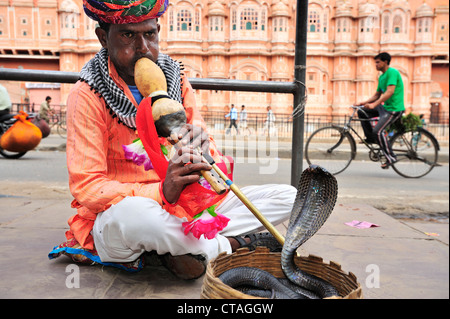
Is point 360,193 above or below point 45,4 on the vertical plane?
below

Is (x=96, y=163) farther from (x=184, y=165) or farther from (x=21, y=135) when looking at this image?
(x=21, y=135)

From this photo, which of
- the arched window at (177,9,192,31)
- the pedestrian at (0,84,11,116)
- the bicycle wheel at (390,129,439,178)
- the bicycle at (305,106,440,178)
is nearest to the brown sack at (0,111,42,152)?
the pedestrian at (0,84,11,116)

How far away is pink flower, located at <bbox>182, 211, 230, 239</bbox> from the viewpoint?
1241 millimetres

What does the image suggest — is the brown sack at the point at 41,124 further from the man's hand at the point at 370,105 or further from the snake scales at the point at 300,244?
the snake scales at the point at 300,244

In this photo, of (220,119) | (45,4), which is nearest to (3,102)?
(220,119)

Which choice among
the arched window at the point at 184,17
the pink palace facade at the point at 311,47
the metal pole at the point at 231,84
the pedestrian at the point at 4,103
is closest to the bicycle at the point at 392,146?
the arched window at the point at 184,17

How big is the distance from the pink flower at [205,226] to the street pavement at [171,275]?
0.22 metres

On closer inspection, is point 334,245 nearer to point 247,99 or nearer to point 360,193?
point 360,193

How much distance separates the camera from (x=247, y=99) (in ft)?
67.6

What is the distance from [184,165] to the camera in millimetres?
1169

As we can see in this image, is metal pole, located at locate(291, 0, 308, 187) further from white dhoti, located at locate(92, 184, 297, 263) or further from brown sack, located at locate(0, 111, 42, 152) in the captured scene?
brown sack, located at locate(0, 111, 42, 152)

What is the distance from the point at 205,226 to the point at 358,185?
4.17m

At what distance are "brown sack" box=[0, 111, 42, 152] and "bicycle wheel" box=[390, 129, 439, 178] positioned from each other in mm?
5154

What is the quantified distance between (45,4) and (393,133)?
64.4ft
